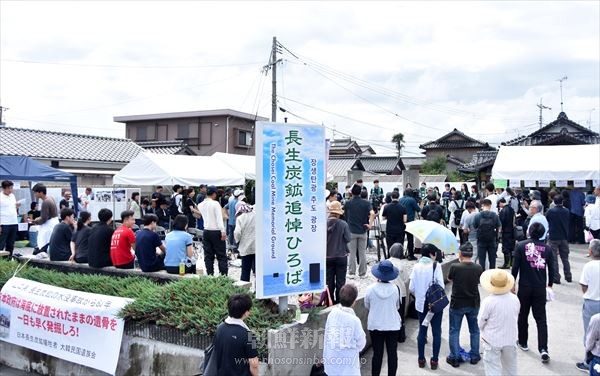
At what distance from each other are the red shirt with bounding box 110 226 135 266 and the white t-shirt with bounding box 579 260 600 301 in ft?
20.3

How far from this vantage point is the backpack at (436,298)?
214 inches

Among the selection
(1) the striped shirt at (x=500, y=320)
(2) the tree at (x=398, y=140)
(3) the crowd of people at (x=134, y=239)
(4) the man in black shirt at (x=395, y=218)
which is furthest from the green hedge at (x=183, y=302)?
(2) the tree at (x=398, y=140)

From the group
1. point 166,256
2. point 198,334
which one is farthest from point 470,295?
point 166,256

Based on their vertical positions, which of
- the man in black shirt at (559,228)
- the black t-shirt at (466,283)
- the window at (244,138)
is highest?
the window at (244,138)

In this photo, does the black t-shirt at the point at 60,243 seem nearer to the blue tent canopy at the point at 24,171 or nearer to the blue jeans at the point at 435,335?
the blue tent canopy at the point at 24,171

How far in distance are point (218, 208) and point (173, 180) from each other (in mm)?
6920

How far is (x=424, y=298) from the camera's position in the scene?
5582 millimetres

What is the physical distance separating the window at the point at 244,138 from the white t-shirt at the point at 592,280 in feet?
98.0

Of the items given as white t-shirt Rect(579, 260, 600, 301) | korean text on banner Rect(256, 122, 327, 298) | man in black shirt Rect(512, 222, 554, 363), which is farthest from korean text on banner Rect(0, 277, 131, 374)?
white t-shirt Rect(579, 260, 600, 301)

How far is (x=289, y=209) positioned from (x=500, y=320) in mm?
2411

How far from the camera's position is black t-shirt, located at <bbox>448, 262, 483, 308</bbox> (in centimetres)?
550

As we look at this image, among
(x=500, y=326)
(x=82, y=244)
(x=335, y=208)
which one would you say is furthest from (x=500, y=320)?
(x=82, y=244)

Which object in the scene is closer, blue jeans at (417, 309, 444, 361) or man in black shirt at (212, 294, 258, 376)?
man in black shirt at (212, 294, 258, 376)

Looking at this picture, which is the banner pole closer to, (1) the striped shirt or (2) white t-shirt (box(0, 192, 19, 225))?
(1) the striped shirt
